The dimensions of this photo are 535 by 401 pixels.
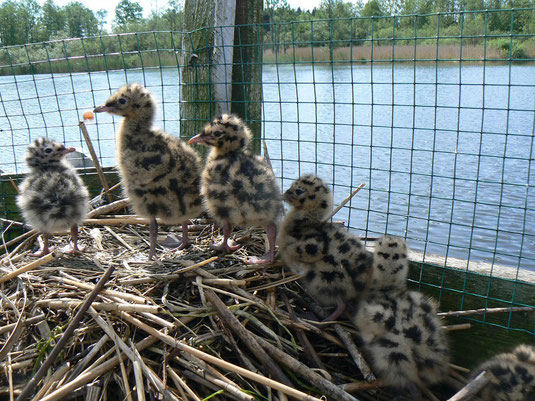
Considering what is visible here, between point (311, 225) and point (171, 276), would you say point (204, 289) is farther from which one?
point (311, 225)

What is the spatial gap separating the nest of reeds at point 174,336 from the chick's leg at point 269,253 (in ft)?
0.23

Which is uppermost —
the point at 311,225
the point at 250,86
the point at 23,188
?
the point at 250,86

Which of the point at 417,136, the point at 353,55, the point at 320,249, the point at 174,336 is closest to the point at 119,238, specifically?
the point at 174,336

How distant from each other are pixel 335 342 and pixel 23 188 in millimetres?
2808

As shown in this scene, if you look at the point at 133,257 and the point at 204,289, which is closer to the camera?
the point at 204,289

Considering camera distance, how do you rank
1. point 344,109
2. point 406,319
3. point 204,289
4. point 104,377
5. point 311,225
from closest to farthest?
point 104,377 → point 406,319 → point 204,289 → point 311,225 → point 344,109

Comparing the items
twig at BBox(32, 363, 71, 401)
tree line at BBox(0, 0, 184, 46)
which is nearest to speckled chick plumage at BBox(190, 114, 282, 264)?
twig at BBox(32, 363, 71, 401)

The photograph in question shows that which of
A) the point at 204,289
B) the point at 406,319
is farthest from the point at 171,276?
the point at 406,319

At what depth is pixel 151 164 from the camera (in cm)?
398

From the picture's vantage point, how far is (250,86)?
459cm

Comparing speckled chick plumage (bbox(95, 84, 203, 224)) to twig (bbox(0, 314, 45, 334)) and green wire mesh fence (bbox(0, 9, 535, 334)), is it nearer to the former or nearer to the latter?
green wire mesh fence (bbox(0, 9, 535, 334))

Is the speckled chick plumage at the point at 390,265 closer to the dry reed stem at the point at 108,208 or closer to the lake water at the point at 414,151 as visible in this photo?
the lake water at the point at 414,151

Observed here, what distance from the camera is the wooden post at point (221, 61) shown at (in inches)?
173

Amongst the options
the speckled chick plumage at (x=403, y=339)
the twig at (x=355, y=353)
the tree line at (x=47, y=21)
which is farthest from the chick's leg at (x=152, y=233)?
the tree line at (x=47, y=21)
